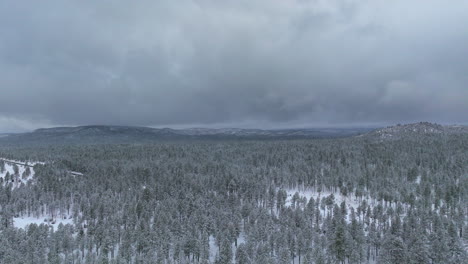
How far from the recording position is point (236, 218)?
383 ft

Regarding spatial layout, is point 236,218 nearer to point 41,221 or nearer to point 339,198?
point 339,198

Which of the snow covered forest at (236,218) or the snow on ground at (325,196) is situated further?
the snow on ground at (325,196)

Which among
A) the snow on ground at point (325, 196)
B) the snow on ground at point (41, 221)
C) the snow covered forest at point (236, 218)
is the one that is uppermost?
the snow covered forest at point (236, 218)

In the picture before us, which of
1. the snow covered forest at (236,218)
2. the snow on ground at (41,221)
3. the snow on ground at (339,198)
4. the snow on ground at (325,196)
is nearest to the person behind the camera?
the snow covered forest at (236,218)

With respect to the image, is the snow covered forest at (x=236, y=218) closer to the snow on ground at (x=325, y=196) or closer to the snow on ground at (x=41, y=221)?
the snow on ground at (x=41, y=221)

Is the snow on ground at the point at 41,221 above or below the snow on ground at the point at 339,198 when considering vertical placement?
below

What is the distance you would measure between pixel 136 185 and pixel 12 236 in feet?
257

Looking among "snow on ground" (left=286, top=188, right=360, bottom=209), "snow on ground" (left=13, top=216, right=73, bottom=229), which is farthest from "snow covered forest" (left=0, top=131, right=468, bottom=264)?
"snow on ground" (left=286, top=188, right=360, bottom=209)

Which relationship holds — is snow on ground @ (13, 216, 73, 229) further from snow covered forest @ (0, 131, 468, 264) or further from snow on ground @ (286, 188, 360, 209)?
snow on ground @ (286, 188, 360, 209)

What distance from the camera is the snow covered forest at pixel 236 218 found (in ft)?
294

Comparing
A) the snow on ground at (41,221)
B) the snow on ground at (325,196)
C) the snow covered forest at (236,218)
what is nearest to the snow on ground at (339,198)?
the snow on ground at (325,196)

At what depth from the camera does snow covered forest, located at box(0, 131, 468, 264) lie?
8966 cm

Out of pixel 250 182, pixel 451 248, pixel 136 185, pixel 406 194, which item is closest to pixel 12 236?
pixel 136 185

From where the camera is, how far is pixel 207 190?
6481 inches
